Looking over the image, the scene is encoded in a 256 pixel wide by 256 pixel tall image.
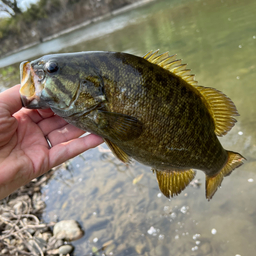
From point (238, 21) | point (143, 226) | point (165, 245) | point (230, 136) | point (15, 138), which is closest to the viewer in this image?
point (15, 138)

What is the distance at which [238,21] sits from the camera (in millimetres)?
7875

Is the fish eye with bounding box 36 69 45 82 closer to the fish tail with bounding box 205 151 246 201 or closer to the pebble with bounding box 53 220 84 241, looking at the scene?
the fish tail with bounding box 205 151 246 201

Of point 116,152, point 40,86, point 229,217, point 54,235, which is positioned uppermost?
point 40,86

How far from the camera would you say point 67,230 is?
10.4ft

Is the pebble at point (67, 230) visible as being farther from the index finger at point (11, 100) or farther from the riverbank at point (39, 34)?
the riverbank at point (39, 34)

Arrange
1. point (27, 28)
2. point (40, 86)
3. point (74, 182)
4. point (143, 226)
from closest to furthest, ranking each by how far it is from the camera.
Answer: point (40, 86), point (143, 226), point (74, 182), point (27, 28)

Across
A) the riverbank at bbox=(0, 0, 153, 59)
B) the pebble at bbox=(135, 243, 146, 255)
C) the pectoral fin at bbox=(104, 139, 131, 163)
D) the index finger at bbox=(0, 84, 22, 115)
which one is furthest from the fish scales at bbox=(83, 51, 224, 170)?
the riverbank at bbox=(0, 0, 153, 59)

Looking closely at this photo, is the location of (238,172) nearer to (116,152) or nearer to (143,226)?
(143,226)

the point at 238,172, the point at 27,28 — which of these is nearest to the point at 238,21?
the point at 238,172

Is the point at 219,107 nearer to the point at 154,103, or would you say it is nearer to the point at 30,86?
the point at 154,103

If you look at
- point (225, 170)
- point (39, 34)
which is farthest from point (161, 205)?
point (39, 34)

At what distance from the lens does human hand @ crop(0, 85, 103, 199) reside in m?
1.89

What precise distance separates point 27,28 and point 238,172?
45.5 metres

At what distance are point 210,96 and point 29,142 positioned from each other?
1.78 metres
